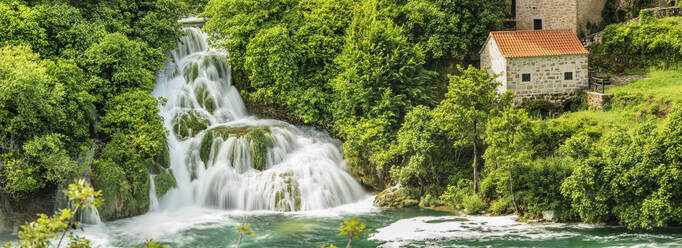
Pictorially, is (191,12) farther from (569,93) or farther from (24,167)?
(569,93)

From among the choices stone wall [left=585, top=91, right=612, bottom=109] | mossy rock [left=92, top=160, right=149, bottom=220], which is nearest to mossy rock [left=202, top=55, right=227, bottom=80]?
mossy rock [left=92, top=160, right=149, bottom=220]

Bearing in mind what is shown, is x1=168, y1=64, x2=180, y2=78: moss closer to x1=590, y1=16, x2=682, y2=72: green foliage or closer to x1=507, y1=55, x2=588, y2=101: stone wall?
x1=507, y1=55, x2=588, y2=101: stone wall

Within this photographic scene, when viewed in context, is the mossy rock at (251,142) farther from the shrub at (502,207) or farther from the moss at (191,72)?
the shrub at (502,207)

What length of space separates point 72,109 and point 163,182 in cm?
542

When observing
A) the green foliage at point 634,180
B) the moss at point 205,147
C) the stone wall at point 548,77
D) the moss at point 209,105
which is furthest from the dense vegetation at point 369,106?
the moss at point 209,105

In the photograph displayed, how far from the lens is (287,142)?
34.4m

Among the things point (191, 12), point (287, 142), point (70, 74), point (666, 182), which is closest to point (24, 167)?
point (70, 74)

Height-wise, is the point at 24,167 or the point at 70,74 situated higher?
the point at 70,74

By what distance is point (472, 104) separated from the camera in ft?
102

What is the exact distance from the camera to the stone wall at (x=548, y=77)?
3575 centimetres

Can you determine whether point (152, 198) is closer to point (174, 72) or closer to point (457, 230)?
point (174, 72)

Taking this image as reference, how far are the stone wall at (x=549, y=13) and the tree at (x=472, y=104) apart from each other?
1285cm

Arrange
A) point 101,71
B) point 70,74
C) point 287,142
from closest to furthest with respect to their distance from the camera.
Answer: point 70,74 < point 101,71 < point 287,142

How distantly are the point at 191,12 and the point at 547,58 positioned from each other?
24.1 m
